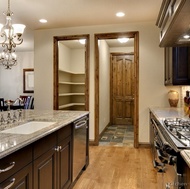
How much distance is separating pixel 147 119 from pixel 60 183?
298cm

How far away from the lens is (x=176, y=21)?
174 centimetres

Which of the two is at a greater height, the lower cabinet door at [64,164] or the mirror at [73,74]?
the mirror at [73,74]

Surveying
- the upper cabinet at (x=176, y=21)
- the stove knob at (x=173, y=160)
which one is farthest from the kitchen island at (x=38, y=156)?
the upper cabinet at (x=176, y=21)

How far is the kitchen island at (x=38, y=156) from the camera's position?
1.42m

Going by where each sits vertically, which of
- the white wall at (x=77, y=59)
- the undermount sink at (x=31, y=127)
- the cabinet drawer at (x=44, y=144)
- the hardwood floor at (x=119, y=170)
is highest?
the white wall at (x=77, y=59)

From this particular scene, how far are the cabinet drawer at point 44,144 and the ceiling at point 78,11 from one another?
249 cm

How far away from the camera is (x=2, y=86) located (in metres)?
9.30

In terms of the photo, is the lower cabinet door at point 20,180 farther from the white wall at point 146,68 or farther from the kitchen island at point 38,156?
the white wall at point 146,68

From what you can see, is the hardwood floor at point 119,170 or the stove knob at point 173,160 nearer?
the stove knob at point 173,160

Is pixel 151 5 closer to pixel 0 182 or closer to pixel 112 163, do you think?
pixel 112 163

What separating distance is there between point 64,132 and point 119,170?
1.49 m

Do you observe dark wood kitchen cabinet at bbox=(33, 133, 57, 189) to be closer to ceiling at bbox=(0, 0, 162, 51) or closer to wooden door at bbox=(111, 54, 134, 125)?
ceiling at bbox=(0, 0, 162, 51)

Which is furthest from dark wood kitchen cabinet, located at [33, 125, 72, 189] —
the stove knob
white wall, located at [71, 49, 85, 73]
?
white wall, located at [71, 49, 85, 73]

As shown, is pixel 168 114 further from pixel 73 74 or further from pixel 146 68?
pixel 73 74
